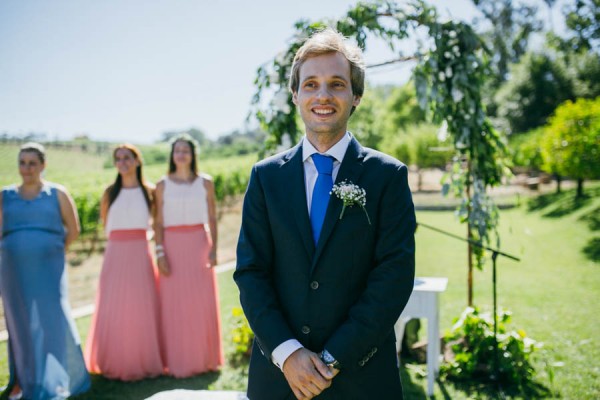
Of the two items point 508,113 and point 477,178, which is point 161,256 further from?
point 508,113

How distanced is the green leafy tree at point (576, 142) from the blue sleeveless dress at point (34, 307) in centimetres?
1388

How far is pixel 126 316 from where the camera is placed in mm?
5020

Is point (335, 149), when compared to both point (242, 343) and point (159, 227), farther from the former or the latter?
point (242, 343)

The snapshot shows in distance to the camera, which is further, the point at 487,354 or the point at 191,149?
the point at 191,149

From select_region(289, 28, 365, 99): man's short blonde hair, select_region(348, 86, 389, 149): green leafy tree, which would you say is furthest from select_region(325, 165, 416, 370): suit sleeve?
select_region(348, 86, 389, 149): green leafy tree

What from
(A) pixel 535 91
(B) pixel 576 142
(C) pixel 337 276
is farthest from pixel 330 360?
(A) pixel 535 91

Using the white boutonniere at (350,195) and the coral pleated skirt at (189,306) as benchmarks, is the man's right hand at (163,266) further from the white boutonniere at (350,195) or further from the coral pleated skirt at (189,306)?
the white boutonniere at (350,195)

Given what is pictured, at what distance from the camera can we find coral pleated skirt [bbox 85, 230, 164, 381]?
4.97 meters

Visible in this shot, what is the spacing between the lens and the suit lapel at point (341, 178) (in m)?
1.98

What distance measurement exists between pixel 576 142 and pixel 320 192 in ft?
48.8

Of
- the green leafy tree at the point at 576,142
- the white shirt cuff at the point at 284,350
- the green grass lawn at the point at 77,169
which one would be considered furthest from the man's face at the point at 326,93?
the green leafy tree at the point at 576,142

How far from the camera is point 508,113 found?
31.9 meters

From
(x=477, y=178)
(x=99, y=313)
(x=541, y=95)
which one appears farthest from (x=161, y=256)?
(x=541, y=95)

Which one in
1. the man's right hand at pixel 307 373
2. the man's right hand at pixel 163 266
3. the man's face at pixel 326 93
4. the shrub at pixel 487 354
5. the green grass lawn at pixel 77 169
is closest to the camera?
the man's right hand at pixel 307 373
